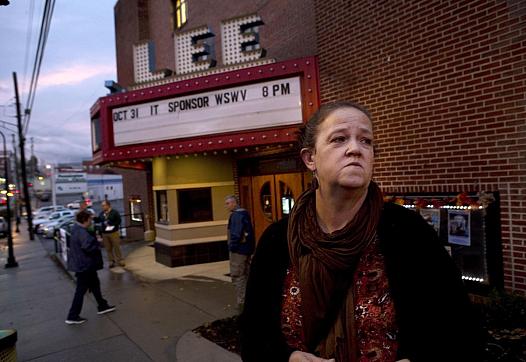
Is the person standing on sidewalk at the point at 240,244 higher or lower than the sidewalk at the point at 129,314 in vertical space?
higher

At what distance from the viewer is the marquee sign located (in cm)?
712

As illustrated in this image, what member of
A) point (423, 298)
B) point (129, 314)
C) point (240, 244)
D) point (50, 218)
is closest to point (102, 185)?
point (50, 218)

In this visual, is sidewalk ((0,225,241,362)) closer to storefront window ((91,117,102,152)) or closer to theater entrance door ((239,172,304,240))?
theater entrance door ((239,172,304,240))

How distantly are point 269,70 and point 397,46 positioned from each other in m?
2.42

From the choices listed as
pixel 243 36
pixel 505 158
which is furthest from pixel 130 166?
pixel 505 158

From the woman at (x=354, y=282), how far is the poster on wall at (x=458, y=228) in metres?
3.54

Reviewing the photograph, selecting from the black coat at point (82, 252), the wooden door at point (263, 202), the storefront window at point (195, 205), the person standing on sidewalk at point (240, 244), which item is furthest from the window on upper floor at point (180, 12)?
the person standing on sidewalk at point (240, 244)

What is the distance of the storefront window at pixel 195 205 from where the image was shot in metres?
10.3

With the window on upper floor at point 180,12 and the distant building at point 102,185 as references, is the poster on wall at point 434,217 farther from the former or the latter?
the distant building at point 102,185

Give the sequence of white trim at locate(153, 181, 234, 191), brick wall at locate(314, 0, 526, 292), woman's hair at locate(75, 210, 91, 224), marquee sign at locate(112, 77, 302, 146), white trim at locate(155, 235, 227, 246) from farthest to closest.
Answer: white trim at locate(153, 181, 234, 191), white trim at locate(155, 235, 227, 246), marquee sign at locate(112, 77, 302, 146), woman's hair at locate(75, 210, 91, 224), brick wall at locate(314, 0, 526, 292)

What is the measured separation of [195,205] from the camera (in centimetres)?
1034

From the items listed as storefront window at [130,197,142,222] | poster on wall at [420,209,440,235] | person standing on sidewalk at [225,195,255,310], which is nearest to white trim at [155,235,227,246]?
person standing on sidewalk at [225,195,255,310]

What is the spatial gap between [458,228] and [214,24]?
10.1 metres

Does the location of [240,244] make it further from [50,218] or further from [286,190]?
[50,218]
